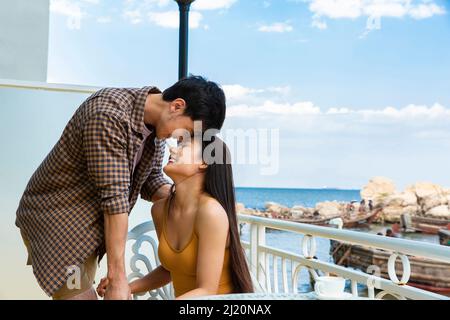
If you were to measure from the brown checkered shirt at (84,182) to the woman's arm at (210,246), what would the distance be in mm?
198

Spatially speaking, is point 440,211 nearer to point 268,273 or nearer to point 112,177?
point 268,273

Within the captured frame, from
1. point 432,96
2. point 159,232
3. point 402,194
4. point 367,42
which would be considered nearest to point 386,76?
point 367,42

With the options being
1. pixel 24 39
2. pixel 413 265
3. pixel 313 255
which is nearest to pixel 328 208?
pixel 413 265

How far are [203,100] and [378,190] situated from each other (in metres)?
17.0

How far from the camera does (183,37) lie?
84.7 inches

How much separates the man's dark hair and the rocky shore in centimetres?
1341

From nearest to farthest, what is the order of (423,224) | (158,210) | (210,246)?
(210,246)
(158,210)
(423,224)

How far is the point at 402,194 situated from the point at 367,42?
223 inches

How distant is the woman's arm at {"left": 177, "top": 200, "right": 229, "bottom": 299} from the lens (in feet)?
3.79

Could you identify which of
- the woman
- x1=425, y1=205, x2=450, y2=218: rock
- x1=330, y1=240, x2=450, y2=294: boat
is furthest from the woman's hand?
x1=425, y1=205, x2=450, y2=218: rock

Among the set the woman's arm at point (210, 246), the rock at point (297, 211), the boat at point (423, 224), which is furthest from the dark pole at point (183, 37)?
the boat at point (423, 224)

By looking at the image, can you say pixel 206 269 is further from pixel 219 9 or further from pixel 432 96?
pixel 432 96

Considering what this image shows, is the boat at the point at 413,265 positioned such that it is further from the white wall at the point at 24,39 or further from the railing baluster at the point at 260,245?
the white wall at the point at 24,39

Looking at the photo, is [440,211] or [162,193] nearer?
[162,193]
